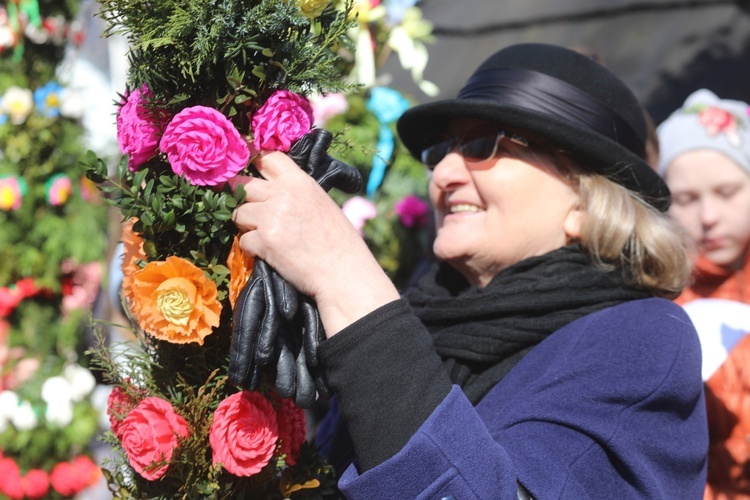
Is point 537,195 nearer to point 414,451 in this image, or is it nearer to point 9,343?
point 414,451

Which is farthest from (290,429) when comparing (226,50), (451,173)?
(451,173)

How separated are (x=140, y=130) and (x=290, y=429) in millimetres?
662

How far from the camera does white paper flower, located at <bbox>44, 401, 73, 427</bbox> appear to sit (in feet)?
13.1

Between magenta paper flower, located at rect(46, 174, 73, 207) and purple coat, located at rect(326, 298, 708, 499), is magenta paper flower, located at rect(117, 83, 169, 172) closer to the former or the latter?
purple coat, located at rect(326, 298, 708, 499)

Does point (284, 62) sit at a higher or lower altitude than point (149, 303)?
higher

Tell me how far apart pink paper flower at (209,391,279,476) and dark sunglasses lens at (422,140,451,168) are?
1.02 metres

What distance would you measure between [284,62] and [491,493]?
0.88 meters

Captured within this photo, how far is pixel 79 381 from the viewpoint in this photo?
410cm

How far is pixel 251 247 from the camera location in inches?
56.2

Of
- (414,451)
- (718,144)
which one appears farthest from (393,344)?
(718,144)

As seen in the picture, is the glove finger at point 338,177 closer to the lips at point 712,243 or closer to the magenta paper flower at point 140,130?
the magenta paper flower at point 140,130

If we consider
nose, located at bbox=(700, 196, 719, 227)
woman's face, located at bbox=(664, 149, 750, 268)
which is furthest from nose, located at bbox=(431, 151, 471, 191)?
nose, located at bbox=(700, 196, 719, 227)

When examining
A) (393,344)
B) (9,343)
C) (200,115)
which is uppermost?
(200,115)

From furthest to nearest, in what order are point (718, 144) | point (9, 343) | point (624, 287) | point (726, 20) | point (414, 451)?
1. point (726, 20)
2. point (9, 343)
3. point (718, 144)
4. point (624, 287)
5. point (414, 451)
